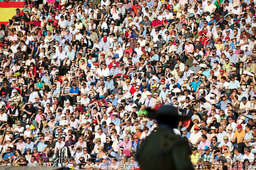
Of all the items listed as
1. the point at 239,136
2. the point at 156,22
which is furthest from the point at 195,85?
the point at 156,22

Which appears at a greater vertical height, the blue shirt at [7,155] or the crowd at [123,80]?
the crowd at [123,80]

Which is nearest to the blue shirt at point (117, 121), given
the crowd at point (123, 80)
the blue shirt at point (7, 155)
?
the crowd at point (123, 80)

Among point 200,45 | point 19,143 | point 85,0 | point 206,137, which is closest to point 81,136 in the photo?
point 19,143

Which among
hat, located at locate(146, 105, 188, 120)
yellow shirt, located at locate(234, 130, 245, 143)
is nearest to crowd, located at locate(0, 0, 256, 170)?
yellow shirt, located at locate(234, 130, 245, 143)

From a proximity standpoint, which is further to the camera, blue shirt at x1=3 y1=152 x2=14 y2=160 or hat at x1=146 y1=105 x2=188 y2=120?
blue shirt at x1=3 y1=152 x2=14 y2=160

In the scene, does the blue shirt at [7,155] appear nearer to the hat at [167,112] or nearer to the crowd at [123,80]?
the crowd at [123,80]

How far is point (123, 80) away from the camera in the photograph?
18359 millimetres

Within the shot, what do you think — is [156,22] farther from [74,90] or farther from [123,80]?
[74,90]

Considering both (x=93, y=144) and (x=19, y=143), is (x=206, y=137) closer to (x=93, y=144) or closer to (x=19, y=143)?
(x=93, y=144)

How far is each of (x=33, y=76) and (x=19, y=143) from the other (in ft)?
13.0

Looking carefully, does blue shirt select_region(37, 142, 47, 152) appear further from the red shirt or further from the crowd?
the red shirt

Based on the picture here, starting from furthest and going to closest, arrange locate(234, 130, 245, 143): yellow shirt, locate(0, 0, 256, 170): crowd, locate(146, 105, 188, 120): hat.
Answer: locate(0, 0, 256, 170): crowd, locate(234, 130, 245, 143): yellow shirt, locate(146, 105, 188, 120): hat

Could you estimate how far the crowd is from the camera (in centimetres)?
1513

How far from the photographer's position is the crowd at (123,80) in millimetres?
15133
